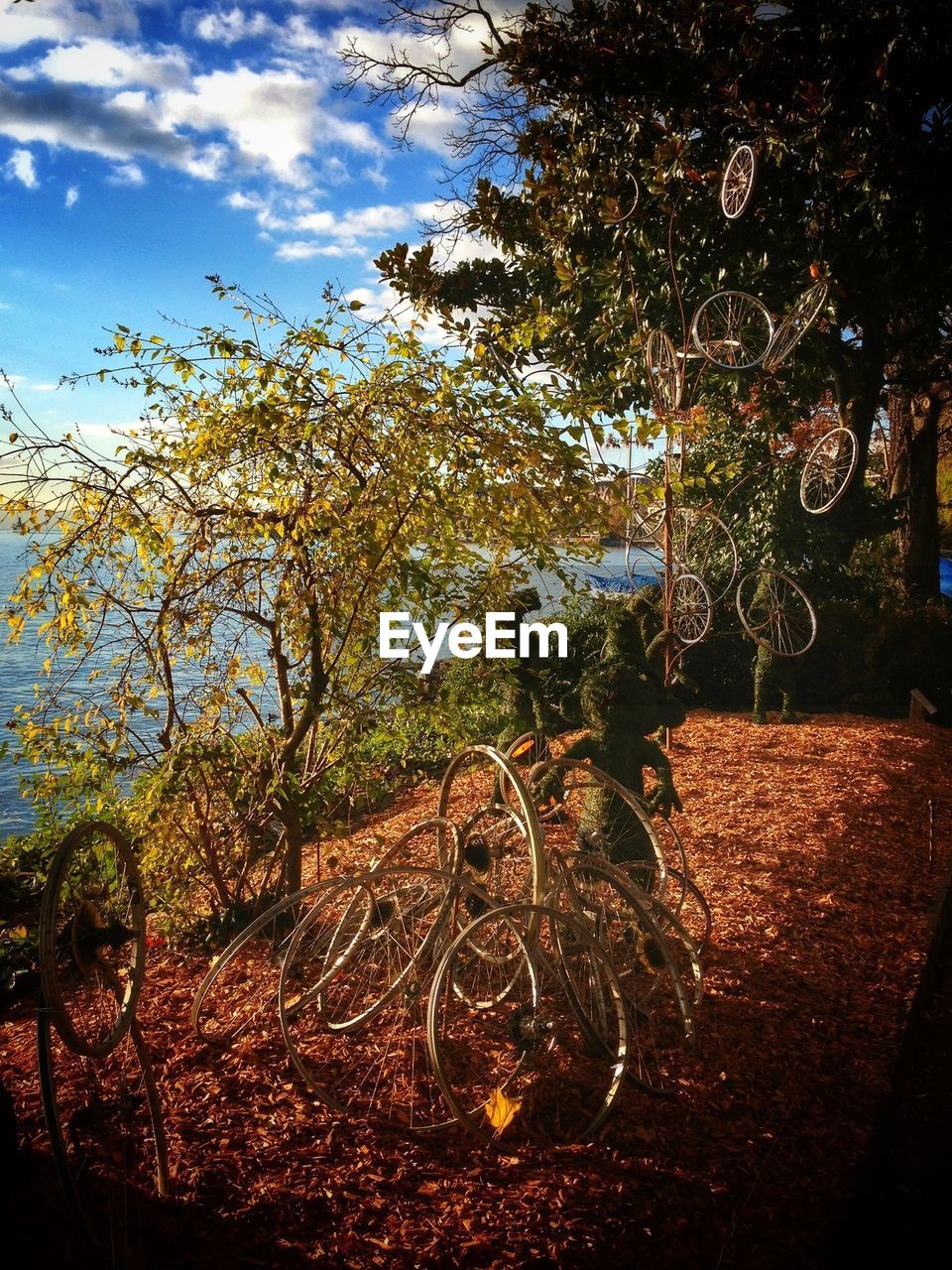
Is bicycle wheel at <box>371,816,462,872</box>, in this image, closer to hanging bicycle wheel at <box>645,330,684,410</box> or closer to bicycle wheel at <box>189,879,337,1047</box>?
bicycle wheel at <box>189,879,337,1047</box>

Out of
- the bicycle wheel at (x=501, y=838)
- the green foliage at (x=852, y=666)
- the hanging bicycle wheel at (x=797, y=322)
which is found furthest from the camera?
the green foliage at (x=852, y=666)

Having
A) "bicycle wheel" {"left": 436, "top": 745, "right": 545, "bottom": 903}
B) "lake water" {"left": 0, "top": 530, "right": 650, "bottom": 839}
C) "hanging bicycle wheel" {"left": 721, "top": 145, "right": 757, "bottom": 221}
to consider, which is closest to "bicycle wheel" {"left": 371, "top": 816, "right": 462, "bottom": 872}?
"bicycle wheel" {"left": 436, "top": 745, "right": 545, "bottom": 903}

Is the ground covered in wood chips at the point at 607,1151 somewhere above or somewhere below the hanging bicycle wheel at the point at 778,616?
below

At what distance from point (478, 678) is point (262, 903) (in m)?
1.66

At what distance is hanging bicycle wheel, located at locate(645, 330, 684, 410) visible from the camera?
7836mm

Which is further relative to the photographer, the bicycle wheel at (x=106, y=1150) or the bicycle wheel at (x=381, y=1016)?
the bicycle wheel at (x=381, y=1016)

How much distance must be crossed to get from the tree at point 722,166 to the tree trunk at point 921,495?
11.6 ft

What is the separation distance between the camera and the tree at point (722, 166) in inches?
309

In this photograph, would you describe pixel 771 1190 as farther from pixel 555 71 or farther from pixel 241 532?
pixel 555 71

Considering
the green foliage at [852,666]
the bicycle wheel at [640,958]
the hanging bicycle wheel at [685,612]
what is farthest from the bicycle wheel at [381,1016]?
the green foliage at [852,666]

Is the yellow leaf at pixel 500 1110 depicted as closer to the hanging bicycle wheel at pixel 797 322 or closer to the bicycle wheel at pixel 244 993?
the bicycle wheel at pixel 244 993

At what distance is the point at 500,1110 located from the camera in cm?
291

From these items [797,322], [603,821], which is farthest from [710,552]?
[603,821]

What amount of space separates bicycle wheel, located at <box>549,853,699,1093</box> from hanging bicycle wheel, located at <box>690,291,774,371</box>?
4761 mm
